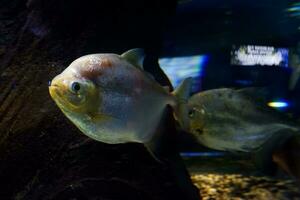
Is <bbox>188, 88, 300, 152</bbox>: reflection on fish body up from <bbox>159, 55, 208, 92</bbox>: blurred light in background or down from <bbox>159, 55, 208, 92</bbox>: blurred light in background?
up

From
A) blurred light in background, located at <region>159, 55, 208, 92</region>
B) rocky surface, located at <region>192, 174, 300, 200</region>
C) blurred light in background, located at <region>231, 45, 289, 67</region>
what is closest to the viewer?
rocky surface, located at <region>192, 174, 300, 200</region>

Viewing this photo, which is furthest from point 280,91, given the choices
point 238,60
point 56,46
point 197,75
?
point 56,46

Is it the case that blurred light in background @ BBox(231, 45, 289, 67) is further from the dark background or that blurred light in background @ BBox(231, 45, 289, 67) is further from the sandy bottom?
the dark background

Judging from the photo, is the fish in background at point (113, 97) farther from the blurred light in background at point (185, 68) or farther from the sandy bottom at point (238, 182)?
the blurred light in background at point (185, 68)

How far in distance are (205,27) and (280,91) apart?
7.00ft

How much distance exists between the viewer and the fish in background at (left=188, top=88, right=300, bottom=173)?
8.75ft

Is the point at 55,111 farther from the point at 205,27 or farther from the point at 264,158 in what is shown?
the point at 205,27

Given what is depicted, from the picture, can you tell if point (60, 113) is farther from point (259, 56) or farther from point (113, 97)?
point (259, 56)

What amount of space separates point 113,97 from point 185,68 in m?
4.09

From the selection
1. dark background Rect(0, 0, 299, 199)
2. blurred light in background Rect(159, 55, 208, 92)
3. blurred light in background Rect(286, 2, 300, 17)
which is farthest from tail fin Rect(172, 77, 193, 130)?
blurred light in background Rect(286, 2, 300, 17)

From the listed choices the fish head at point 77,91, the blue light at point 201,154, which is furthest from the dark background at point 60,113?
the blue light at point 201,154

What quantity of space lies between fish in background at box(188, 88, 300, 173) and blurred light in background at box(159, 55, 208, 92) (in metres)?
2.54

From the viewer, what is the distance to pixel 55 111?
2834mm

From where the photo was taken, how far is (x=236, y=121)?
274cm
